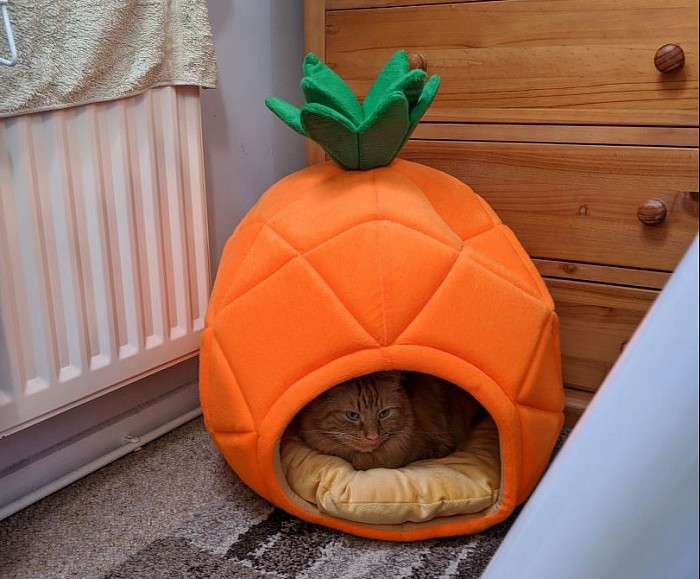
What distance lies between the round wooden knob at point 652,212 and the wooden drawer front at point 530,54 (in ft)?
0.44

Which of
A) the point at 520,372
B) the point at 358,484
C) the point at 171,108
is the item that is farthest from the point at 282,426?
the point at 171,108

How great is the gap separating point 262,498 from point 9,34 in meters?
0.81

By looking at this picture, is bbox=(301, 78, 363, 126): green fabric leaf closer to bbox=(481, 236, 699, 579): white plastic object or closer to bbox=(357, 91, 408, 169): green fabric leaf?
bbox=(357, 91, 408, 169): green fabric leaf

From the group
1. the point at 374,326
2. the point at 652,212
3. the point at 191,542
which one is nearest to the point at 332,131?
the point at 374,326

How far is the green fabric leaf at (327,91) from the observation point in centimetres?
103

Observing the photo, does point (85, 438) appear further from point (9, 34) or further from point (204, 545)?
point (9, 34)

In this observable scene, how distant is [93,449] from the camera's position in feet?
4.11

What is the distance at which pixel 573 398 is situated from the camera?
126 centimetres

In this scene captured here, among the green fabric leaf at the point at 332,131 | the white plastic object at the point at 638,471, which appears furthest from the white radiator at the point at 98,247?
the white plastic object at the point at 638,471

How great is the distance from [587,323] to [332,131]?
649 millimetres

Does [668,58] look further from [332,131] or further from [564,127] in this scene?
[332,131]

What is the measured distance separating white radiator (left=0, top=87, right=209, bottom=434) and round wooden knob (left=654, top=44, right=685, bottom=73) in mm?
804

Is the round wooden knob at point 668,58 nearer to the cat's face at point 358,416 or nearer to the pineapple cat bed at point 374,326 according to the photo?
the pineapple cat bed at point 374,326

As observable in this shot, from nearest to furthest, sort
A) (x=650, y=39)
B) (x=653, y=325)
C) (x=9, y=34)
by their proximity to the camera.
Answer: (x=653, y=325) → (x=9, y=34) → (x=650, y=39)
